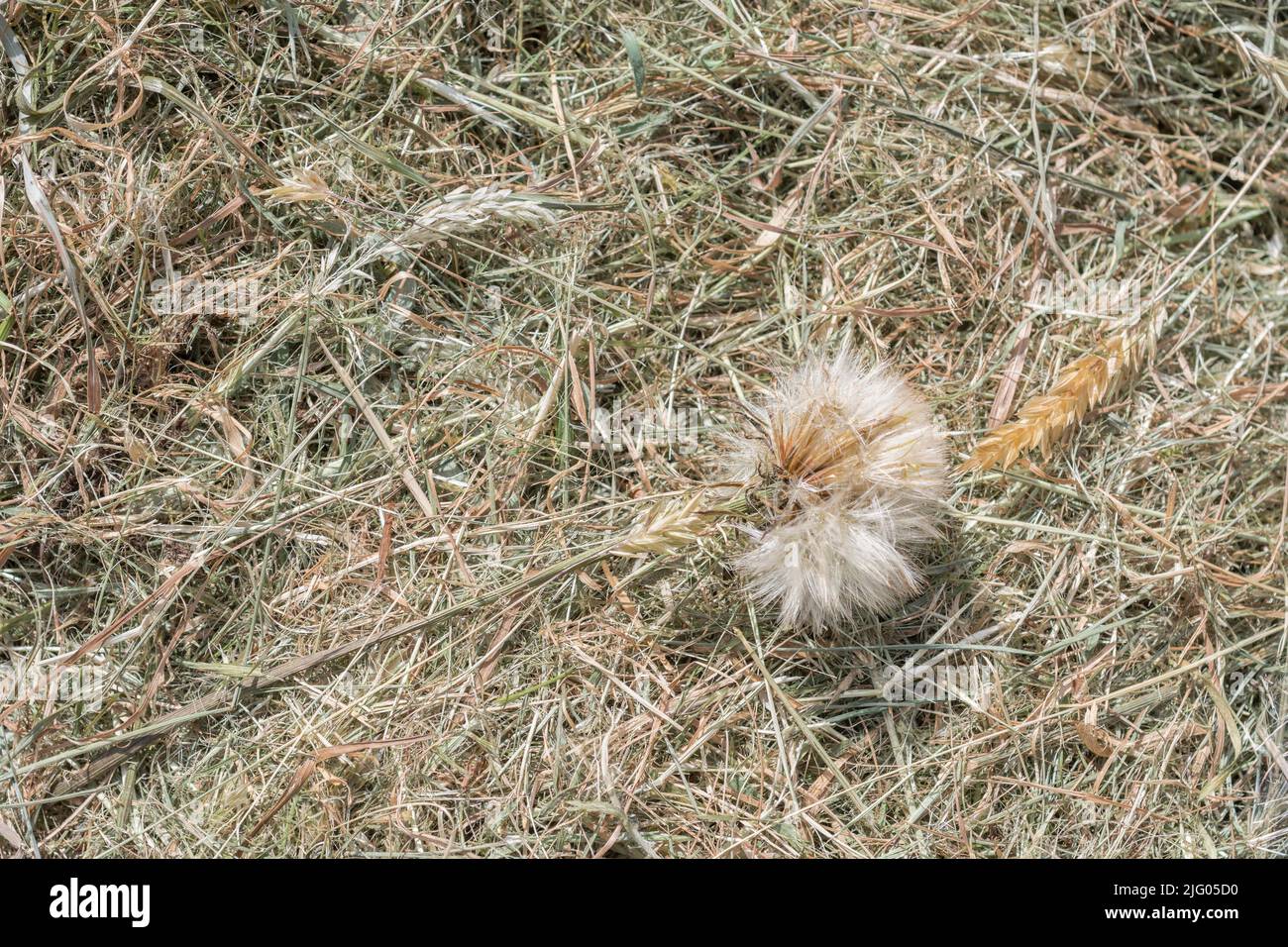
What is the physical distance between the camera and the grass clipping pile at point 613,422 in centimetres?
160

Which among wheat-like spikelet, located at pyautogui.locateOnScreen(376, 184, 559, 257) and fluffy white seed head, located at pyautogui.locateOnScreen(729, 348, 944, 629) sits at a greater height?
wheat-like spikelet, located at pyautogui.locateOnScreen(376, 184, 559, 257)

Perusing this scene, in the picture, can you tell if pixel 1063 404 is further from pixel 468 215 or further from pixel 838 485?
pixel 468 215

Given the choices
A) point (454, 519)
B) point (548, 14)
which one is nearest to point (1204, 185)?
point (548, 14)

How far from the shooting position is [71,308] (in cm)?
169

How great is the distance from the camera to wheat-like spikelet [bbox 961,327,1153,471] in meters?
1.61

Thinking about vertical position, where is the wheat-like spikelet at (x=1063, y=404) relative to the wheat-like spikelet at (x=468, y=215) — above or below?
below

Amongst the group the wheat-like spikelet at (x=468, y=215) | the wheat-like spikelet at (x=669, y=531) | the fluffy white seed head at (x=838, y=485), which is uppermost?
the wheat-like spikelet at (x=468, y=215)

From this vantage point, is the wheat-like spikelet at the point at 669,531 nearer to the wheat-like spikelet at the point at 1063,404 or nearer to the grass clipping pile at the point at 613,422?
the grass clipping pile at the point at 613,422

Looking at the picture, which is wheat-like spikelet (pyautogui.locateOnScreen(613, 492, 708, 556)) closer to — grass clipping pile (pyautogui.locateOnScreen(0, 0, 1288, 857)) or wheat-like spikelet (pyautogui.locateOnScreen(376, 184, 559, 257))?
grass clipping pile (pyautogui.locateOnScreen(0, 0, 1288, 857))

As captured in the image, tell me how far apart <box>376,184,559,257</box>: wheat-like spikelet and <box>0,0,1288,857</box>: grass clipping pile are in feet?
0.04

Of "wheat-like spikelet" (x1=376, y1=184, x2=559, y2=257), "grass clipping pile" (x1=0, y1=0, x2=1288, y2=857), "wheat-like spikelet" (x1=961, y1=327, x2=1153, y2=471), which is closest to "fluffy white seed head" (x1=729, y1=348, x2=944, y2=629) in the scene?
"grass clipping pile" (x1=0, y1=0, x2=1288, y2=857)

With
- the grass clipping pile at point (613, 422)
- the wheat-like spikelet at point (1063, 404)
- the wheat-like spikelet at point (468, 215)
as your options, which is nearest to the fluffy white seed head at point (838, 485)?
→ the grass clipping pile at point (613, 422)

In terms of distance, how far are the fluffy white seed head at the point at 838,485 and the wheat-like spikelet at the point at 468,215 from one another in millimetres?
529

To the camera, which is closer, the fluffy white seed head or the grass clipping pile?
the fluffy white seed head
